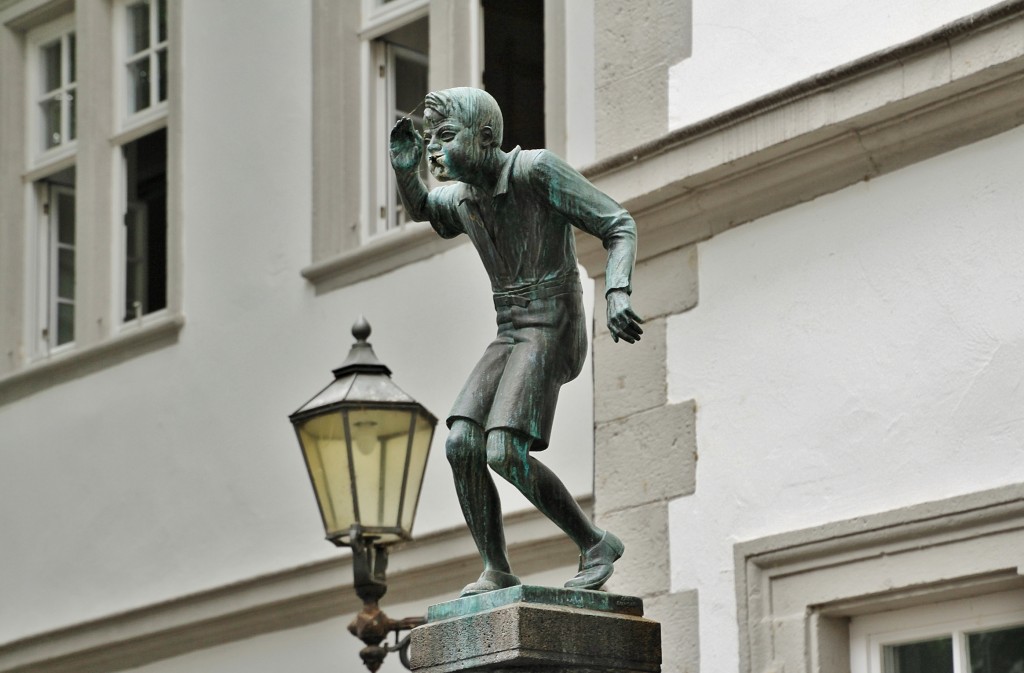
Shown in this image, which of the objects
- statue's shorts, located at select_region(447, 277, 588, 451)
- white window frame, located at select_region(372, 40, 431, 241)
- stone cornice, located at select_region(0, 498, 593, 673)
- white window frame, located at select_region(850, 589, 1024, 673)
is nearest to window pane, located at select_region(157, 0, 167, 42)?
white window frame, located at select_region(372, 40, 431, 241)

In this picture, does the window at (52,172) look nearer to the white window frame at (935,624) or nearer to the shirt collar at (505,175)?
the white window frame at (935,624)

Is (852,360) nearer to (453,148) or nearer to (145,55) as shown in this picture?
(453,148)

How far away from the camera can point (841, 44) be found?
809 centimetres

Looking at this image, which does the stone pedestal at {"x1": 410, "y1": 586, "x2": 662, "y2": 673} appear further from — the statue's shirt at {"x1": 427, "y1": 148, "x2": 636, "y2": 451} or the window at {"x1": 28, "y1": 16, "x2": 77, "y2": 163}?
the window at {"x1": 28, "y1": 16, "x2": 77, "y2": 163}

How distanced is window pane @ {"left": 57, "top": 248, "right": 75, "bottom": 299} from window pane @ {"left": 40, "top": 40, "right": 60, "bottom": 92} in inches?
36.4

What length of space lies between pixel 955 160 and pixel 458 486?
235 cm

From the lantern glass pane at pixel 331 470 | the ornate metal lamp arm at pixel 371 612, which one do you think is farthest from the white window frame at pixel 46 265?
the ornate metal lamp arm at pixel 371 612

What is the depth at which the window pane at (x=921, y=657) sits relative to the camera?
24.7 feet

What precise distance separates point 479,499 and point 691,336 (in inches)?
95.7

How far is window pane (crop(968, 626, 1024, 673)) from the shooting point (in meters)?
7.34

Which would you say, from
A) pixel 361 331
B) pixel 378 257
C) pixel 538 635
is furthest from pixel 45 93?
pixel 538 635

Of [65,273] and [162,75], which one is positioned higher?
[162,75]

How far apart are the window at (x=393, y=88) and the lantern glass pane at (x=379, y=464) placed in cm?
315

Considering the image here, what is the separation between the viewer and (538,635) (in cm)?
571
